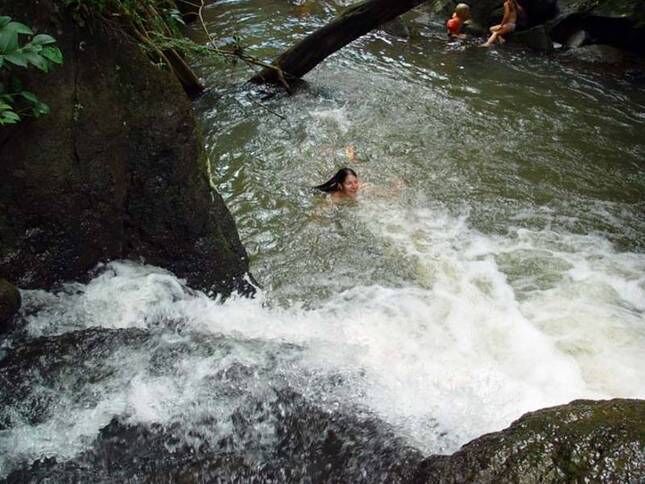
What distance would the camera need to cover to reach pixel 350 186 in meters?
6.01

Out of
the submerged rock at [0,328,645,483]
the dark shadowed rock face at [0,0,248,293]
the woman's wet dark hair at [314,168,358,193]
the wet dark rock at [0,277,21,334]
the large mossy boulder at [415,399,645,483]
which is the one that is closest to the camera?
the large mossy boulder at [415,399,645,483]

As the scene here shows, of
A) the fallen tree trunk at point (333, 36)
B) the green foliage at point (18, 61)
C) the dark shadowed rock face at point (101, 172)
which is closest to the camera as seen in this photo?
the green foliage at point (18, 61)

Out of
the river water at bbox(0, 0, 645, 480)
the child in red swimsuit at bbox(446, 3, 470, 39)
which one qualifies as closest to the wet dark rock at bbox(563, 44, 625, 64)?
the river water at bbox(0, 0, 645, 480)

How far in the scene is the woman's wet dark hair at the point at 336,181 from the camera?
5934mm

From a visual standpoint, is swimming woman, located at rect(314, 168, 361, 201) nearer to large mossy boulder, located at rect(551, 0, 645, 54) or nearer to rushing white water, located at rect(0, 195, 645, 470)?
rushing white water, located at rect(0, 195, 645, 470)

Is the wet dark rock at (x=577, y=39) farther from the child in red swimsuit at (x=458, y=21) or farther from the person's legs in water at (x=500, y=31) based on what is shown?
the child in red swimsuit at (x=458, y=21)

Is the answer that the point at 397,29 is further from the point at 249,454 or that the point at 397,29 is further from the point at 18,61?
the point at 249,454

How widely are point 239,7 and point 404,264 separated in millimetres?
9041

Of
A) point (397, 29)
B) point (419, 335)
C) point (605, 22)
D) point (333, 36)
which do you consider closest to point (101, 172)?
point (419, 335)

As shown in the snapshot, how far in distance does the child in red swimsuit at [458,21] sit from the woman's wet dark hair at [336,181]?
697 centimetres

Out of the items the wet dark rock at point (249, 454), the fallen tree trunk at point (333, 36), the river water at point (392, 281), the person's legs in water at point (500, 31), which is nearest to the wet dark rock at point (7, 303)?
the river water at point (392, 281)

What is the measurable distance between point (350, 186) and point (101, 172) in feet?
9.99

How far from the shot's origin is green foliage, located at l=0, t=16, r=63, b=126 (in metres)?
2.45

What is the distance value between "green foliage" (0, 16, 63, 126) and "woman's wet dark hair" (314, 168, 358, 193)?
3314 mm
